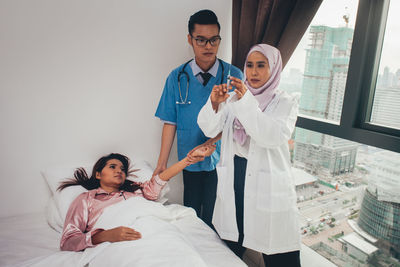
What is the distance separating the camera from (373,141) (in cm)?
138

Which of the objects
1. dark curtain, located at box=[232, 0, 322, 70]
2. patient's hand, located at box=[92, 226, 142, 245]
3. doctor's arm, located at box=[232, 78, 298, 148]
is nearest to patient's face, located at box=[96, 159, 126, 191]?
patient's hand, located at box=[92, 226, 142, 245]

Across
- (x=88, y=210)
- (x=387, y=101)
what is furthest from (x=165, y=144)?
(x=387, y=101)

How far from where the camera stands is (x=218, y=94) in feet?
4.18

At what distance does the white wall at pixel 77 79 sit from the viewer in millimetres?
1614

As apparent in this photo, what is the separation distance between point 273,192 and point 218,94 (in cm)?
53

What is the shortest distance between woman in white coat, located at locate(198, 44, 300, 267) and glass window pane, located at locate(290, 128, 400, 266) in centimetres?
51

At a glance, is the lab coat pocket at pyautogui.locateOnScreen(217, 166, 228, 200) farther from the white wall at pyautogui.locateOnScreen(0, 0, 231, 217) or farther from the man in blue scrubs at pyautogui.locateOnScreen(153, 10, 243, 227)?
the white wall at pyautogui.locateOnScreen(0, 0, 231, 217)

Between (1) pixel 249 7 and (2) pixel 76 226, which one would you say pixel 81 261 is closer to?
(2) pixel 76 226

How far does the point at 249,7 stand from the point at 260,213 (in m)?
1.32

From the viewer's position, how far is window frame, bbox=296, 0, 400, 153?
138 centimetres

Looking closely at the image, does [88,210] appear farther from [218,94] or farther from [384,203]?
[384,203]

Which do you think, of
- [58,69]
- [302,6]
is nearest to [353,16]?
[302,6]

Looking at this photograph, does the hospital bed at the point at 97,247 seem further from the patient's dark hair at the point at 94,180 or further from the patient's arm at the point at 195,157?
the patient's arm at the point at 195,157

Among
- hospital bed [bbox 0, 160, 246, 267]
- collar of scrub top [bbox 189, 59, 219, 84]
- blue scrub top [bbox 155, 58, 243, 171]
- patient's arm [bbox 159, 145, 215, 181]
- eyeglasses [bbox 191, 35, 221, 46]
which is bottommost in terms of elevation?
hospital bed [bbox 0, 160, 246, 267]
